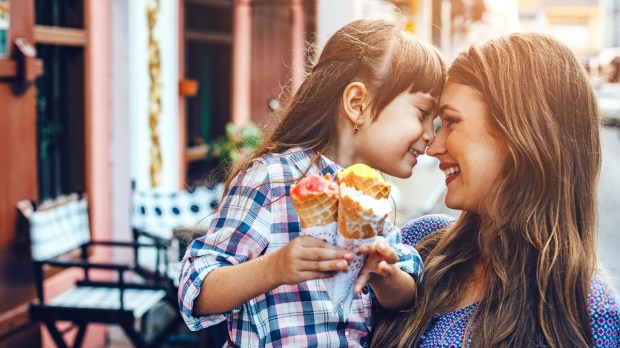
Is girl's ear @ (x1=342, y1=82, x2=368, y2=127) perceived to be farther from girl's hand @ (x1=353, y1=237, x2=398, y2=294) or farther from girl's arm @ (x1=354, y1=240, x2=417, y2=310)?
girl's hand @ (x1=353, y1=237, x2=398, y2=294)

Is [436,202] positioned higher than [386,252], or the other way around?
[386,252]

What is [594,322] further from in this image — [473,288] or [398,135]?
[398,135]

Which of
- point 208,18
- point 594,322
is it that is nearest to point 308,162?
point 594,322

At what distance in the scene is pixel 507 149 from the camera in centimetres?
211

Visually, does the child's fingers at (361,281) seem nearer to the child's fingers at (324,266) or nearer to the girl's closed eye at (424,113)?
the child's fingers at (324,266)

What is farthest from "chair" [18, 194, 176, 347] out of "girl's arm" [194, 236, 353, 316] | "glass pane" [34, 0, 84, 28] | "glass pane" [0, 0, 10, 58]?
"girl's arm" [194, 236, 353, 316]

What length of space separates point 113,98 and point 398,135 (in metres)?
3.87

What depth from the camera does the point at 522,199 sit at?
2.12 meters

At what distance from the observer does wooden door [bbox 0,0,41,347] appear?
4281 millimetres

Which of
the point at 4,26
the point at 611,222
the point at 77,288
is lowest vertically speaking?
the point at 611,222

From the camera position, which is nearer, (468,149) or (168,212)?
(468,149)

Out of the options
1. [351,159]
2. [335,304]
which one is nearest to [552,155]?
[351,159]

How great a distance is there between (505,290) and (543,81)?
54 centimetres

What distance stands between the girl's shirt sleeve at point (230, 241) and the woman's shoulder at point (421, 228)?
680 millimetres
